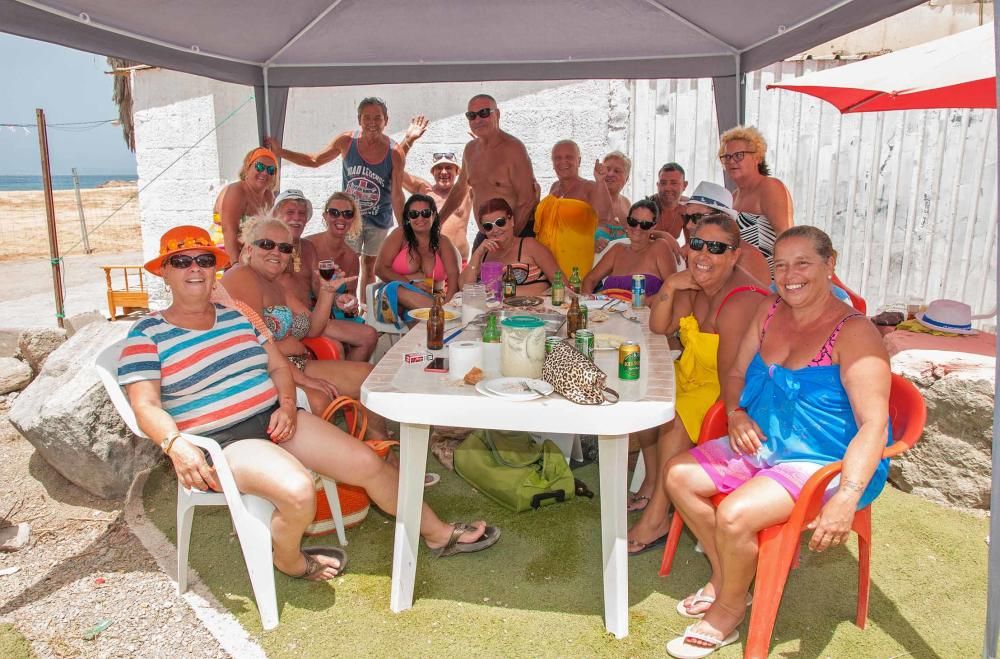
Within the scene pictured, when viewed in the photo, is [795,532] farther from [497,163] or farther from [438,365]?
[497,163]

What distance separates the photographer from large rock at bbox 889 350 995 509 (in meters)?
3.27

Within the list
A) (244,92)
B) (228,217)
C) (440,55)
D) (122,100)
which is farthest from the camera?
(122,100)

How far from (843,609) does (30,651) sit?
113 inches

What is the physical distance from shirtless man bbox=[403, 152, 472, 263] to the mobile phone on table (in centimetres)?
381

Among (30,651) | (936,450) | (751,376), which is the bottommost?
(30,651)

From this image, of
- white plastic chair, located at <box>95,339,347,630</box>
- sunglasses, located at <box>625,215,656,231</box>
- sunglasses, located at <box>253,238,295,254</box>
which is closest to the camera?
white plastic chair, located at <box>95,339,347,630</box>

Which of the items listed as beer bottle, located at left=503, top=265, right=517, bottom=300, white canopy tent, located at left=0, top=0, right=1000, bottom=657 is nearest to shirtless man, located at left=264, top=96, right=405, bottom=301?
white canopy tent, located at left=0, top=0, right=1000, bottom=657

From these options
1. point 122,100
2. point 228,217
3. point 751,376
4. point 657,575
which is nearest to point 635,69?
point 228,217

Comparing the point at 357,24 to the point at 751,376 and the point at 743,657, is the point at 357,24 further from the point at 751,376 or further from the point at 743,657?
the point at 743,657

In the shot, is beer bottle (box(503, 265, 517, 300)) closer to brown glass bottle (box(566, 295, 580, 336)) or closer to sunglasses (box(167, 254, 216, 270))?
brown glass bottle (box(566, 295, 580, 336))

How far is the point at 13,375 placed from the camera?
5.02m

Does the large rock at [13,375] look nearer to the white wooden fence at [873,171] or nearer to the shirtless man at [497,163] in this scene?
the shirtless man at [497,163]

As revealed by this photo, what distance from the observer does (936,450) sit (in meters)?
3.40

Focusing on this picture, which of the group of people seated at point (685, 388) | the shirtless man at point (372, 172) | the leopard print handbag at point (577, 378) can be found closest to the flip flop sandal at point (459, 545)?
the group of people seated at point (685, 388)
